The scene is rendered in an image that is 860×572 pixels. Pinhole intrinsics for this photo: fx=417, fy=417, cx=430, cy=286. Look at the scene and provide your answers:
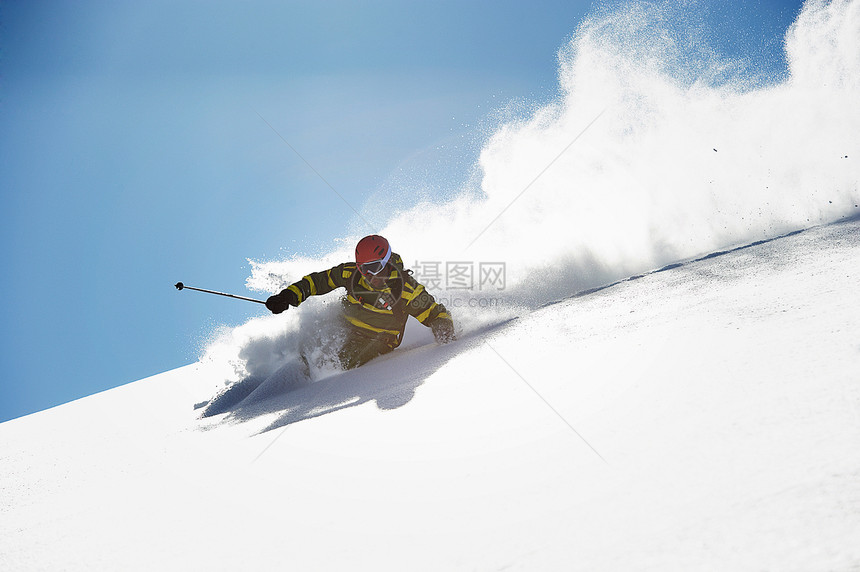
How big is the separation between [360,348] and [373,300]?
0.76 m

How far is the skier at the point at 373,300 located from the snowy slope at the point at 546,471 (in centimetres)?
229

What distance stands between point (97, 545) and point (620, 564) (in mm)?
1887

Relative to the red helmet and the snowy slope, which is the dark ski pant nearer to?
the red helmet

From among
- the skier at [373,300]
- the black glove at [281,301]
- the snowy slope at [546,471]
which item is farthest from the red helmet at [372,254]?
the snowy slope at [546,471]

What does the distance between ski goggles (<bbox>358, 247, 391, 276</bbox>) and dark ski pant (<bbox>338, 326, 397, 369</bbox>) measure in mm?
1045

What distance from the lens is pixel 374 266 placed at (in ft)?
17.8

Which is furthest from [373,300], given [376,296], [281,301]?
[281,301]

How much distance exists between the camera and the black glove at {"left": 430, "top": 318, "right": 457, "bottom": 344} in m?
5.56

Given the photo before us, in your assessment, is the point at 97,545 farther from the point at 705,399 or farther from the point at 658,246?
the point at 658,246

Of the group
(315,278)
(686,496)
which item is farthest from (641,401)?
(315,278)

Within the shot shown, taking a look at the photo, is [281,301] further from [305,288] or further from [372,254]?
[372,254]

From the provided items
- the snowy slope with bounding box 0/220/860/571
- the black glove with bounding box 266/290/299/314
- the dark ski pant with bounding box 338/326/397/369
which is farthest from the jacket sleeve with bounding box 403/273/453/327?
the snowy slope with bounding box 0/220/860/571

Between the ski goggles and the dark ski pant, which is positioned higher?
the ski goggles

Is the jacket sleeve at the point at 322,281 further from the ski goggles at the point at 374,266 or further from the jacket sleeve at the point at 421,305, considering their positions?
the jacket sleeve at the point at 421,305
